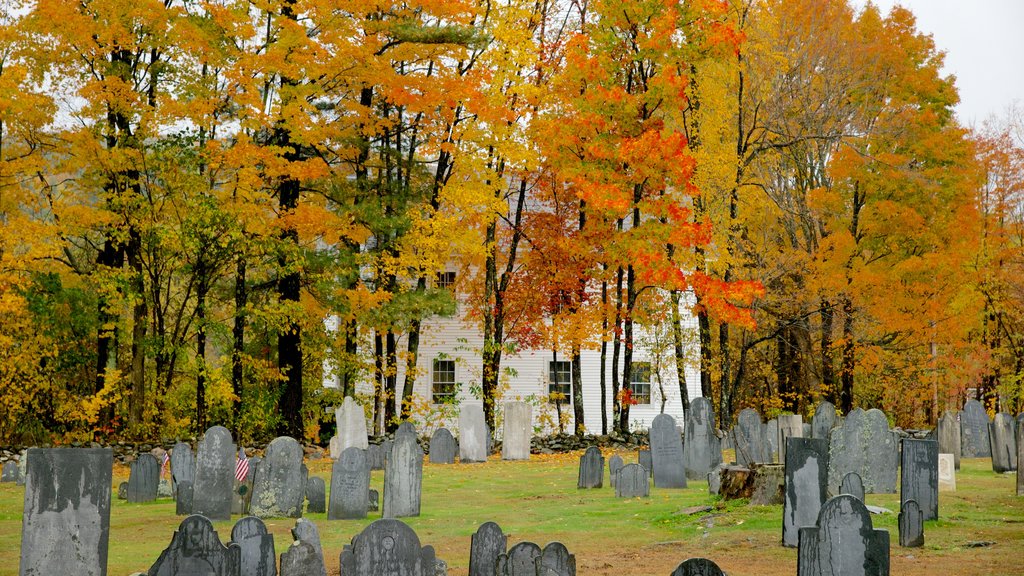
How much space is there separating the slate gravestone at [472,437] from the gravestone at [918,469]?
492 inches

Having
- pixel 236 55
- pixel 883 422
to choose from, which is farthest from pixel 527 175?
pixel 883 422

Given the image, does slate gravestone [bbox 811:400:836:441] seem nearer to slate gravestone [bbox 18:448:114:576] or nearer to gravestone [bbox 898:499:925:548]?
gravestone [bbox 898:499:925:548]

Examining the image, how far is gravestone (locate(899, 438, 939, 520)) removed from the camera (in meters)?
11.3

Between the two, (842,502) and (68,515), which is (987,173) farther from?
(68,515)

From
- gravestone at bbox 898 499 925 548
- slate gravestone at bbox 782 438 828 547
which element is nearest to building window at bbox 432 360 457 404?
slate gravestone at bbox 782 438 828 547

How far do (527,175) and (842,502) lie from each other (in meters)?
24.8

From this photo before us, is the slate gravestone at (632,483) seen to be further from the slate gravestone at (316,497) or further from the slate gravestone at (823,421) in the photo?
the slate gravestone at (823,421)

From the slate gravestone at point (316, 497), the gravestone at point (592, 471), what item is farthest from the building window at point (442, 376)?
the slate gravestone at point (316, 497)

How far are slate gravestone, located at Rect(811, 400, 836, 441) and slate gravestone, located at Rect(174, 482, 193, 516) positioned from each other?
1212cm

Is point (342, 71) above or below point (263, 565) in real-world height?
above

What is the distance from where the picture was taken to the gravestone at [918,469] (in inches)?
445

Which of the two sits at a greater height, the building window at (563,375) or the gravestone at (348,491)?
the building window at (563,375)

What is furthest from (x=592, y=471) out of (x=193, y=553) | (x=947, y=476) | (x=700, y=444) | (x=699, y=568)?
(x=699, y=568)

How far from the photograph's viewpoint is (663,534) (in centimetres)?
1179
